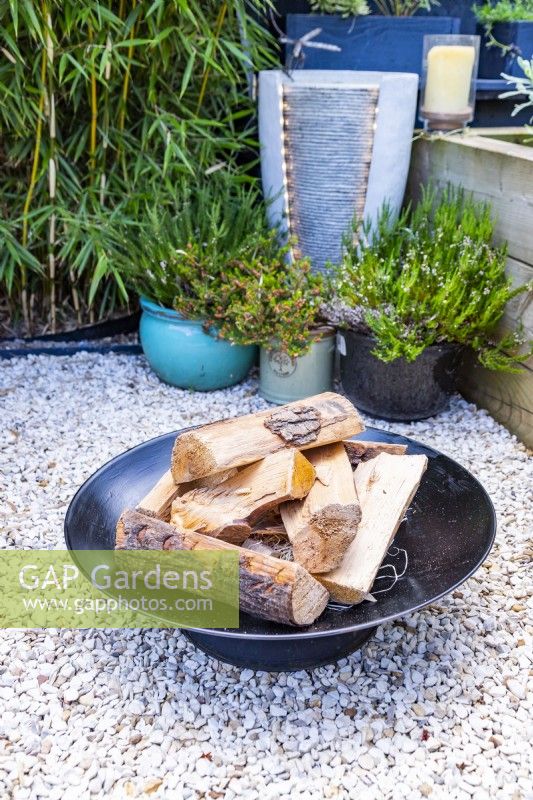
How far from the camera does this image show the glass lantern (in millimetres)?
2967

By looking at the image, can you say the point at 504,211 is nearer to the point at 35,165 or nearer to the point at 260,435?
the point at 260,435

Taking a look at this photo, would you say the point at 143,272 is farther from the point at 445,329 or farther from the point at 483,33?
the point at 483,33

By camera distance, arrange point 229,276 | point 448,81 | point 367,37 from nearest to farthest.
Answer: point 229,276 → point 448,81 → point 367,37

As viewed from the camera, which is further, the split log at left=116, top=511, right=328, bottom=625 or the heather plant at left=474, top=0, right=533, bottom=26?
the heather plant at left=474, top=0, right=533, bottom=26

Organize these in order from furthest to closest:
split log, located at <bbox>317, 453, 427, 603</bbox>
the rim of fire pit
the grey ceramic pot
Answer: the grey ceramic pot < split log, located at <bbox>317, 453, 427, 603</bbox> < the rim of fire pit

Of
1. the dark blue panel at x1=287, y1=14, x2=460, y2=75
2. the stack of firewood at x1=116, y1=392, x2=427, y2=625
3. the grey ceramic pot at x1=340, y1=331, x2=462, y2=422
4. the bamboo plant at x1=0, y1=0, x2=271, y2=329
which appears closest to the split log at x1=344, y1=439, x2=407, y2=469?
the stack of firewood at x1=116, y1=392, x2=427, y2=625

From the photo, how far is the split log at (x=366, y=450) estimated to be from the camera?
1.79 m

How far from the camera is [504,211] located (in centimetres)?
265

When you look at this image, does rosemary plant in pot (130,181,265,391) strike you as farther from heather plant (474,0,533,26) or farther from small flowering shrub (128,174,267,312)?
heather plant (474,0,533,26)

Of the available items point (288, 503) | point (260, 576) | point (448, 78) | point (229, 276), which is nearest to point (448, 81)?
point (448, 78)

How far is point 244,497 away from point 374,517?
28cm

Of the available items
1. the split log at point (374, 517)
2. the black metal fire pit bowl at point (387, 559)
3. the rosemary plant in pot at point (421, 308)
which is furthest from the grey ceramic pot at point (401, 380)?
the split log at point (374, 517)

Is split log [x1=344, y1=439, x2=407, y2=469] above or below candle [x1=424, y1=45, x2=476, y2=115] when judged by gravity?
below

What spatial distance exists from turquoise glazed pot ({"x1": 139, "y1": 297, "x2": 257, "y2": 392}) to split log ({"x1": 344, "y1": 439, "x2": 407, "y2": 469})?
121 cm
